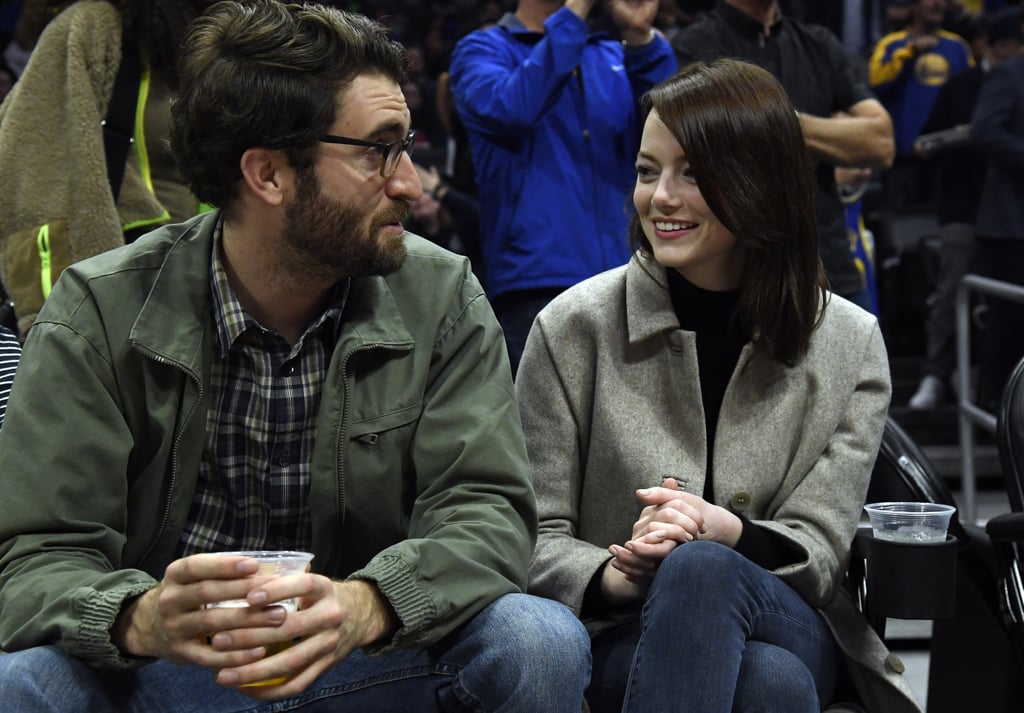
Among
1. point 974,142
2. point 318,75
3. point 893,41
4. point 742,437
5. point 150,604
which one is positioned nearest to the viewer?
point 150,604

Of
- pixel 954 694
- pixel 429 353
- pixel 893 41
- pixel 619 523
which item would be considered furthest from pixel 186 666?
pixel 893 41

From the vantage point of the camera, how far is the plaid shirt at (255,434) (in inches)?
86.1

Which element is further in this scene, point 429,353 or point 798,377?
point 798,377

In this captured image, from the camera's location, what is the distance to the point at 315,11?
86.6 inches

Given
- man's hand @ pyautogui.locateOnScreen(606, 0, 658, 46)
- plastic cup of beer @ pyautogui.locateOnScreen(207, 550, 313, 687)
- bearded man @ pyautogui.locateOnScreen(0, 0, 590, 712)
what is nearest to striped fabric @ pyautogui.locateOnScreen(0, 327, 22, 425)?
bearded man @ pyautogui.locateOnScreen(0, 0, 590, 712)

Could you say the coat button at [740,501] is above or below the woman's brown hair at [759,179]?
below

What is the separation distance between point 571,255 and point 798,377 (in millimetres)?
1117

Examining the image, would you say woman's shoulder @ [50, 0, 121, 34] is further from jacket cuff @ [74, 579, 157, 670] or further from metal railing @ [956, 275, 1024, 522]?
metal railing @ [956, 275, 1024, 522]

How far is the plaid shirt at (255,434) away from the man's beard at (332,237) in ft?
0.27

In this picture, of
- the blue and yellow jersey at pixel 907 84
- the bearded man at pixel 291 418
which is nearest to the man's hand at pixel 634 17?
the bearded man at pixel 291 418

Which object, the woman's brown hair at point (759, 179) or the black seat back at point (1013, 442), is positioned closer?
the woman's brown hair at point (759, 179)

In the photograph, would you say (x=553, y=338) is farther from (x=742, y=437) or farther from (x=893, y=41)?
(x=893, y=41)

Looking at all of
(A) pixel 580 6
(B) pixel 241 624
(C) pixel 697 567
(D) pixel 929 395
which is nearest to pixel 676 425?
(C) pixel 697 567

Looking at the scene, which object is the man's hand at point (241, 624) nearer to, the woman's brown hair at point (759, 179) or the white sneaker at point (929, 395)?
the woman's brown hair at point (759, 179)
